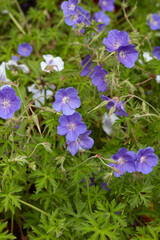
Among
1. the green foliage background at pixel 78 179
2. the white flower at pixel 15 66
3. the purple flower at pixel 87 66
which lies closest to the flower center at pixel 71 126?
the green foliage background at pixel 78 179

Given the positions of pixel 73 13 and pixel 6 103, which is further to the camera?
pixel 73 13

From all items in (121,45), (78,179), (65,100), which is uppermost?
(121,45)

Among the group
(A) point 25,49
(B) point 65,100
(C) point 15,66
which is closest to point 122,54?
(B) point 65,100

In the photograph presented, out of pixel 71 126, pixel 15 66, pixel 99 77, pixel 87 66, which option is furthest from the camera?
pixel 15 66

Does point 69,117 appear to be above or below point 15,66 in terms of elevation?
above

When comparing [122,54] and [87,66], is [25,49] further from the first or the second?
[122,54]

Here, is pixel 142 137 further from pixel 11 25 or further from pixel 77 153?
pixel 11 25
